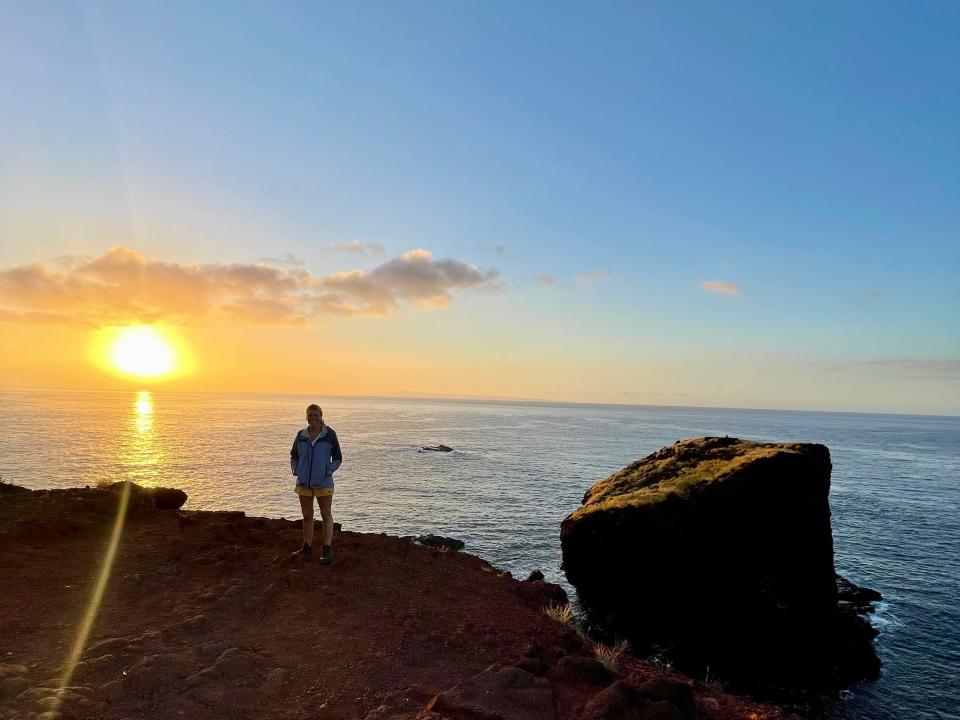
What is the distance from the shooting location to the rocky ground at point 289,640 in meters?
6.82

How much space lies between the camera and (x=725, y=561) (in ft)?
54.3

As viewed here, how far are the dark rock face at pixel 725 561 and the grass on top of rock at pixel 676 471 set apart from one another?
0.29 feet

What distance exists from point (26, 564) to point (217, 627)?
5425 millimetres

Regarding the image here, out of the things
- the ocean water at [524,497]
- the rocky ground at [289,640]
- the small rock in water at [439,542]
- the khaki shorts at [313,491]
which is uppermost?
the khaki shorts at [313,491]

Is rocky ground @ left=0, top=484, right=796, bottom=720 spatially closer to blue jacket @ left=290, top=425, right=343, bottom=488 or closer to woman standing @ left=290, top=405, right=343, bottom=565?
woman standing @ left=290, top=405, right=343, bottom=565

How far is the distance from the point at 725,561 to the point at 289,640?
1339 centimetres

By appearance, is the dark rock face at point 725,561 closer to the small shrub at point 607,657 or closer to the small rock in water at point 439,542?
the small rock in water at point 439,542

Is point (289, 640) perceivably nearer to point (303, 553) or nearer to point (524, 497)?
point (303, 553)

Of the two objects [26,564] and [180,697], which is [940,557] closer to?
[180,697]

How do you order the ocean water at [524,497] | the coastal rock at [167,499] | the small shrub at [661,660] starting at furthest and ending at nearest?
the coastal rock at [167,499]
the ocean water at [524,497]
the small shrub at [661,660]

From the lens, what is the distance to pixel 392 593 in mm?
10609

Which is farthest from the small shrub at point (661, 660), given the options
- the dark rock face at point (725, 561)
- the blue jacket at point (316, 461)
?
the blue jacket at point (316, 461)

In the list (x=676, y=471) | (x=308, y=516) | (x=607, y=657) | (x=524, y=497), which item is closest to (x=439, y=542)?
(x=676, y=471)

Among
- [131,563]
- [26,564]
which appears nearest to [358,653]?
[131,563]
